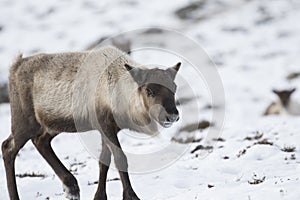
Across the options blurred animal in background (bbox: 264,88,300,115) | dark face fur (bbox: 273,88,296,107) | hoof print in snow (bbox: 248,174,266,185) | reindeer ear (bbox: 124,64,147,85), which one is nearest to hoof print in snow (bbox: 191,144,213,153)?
hoof print in snow (bbox: 248,174,266,185)

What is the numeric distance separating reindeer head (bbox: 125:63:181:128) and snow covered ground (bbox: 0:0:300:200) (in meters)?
1.03

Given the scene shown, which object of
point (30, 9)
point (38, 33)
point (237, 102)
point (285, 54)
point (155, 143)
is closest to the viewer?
point (155, 143)

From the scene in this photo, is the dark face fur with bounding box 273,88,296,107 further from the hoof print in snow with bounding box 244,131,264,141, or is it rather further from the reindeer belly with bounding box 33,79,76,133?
the reindeer belly with bounding box 33,79,76,133

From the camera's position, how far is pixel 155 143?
37.9 ft

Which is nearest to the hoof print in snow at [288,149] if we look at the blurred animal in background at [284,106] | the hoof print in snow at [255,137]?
the hoof print in snow at [255,137]

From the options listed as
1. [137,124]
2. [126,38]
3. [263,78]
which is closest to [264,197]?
[137,124]

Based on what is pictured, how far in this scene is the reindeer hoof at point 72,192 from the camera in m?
7.10

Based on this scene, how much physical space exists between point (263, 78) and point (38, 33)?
1088cm

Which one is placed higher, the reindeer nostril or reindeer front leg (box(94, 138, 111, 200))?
the reindeer nostril

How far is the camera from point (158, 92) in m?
6.23

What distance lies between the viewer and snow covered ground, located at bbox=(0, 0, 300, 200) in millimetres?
7469

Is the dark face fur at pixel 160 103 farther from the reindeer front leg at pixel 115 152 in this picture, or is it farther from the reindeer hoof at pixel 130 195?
the reindeer hoof at pixel 130 195

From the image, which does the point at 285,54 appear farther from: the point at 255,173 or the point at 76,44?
the point at 255,173

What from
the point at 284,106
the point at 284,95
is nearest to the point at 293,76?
the point at 284,95
